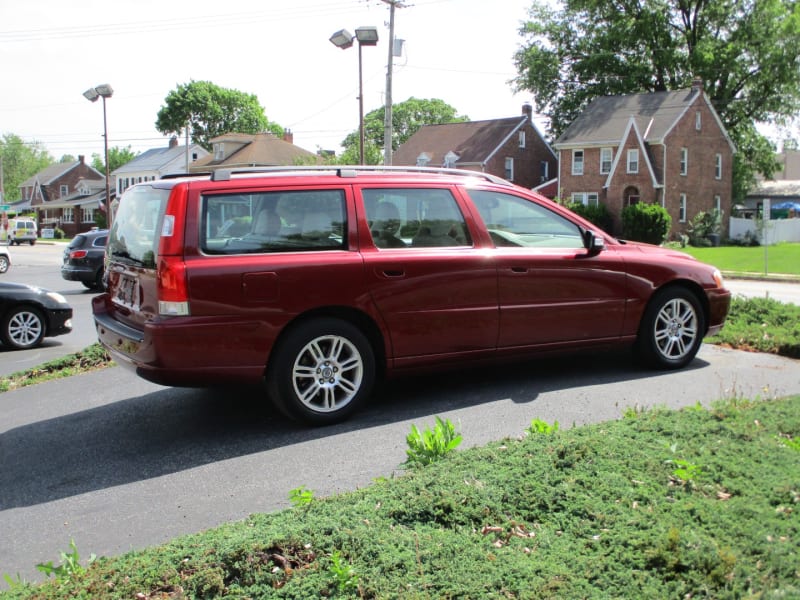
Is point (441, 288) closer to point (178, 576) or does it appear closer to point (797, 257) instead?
point (178, 576)

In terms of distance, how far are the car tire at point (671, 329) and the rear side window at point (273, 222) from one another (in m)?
2.94

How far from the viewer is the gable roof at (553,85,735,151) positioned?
47031 millimetres

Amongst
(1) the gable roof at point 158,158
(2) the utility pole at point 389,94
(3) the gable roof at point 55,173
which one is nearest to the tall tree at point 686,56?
(2) the utility pole at point 389,94

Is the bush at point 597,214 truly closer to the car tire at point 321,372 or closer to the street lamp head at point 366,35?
the street lamp head at point 366,35

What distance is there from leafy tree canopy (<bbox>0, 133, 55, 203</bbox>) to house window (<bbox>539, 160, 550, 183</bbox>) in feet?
363

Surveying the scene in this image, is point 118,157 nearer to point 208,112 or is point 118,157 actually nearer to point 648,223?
point 208,112

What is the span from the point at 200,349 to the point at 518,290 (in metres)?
2.57

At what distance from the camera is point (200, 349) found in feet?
17.1

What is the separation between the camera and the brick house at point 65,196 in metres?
82.8

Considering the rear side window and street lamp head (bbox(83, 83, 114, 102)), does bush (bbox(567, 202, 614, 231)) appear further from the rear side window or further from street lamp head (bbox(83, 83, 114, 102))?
the rear side window

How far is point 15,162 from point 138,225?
158m

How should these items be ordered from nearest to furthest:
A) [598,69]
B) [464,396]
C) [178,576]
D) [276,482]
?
[178,576], [276,482], [464,396], [598,69]

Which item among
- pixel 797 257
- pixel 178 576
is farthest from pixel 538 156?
Result: pixel 178 576

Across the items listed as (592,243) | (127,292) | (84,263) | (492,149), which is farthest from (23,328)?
(492,149)
